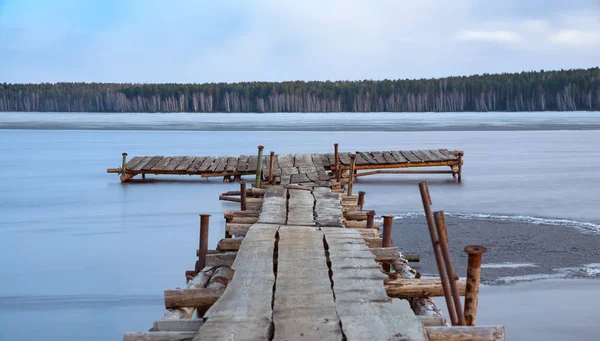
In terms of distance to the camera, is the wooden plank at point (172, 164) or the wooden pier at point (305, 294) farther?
the wooden plank at point (172, 164)

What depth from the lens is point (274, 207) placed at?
9.70m

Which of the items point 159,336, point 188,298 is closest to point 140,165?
point 188,298

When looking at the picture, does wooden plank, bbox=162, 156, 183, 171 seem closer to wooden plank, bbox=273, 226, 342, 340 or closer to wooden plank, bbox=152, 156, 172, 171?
wooden plank, bbox=152, 156, 172, 171

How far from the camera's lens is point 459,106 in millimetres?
113188

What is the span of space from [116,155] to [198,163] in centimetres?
1822

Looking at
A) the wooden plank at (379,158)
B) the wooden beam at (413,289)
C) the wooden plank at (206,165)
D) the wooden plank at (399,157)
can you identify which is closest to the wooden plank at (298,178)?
the wooden plank at (206,165)

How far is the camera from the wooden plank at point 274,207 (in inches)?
343

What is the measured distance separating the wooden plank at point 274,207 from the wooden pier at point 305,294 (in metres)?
0.17

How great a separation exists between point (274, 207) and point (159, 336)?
18.0 feet

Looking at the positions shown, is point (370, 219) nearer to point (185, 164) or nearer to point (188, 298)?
point (188, 298)

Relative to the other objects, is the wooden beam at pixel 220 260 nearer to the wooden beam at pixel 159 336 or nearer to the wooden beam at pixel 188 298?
the wooden beam at pixel 188 298

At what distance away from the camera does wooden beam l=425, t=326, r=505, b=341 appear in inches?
168

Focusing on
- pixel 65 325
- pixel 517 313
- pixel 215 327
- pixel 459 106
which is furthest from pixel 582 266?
pixel 459 106

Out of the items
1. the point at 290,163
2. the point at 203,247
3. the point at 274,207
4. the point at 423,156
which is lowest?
the point at 203,247
